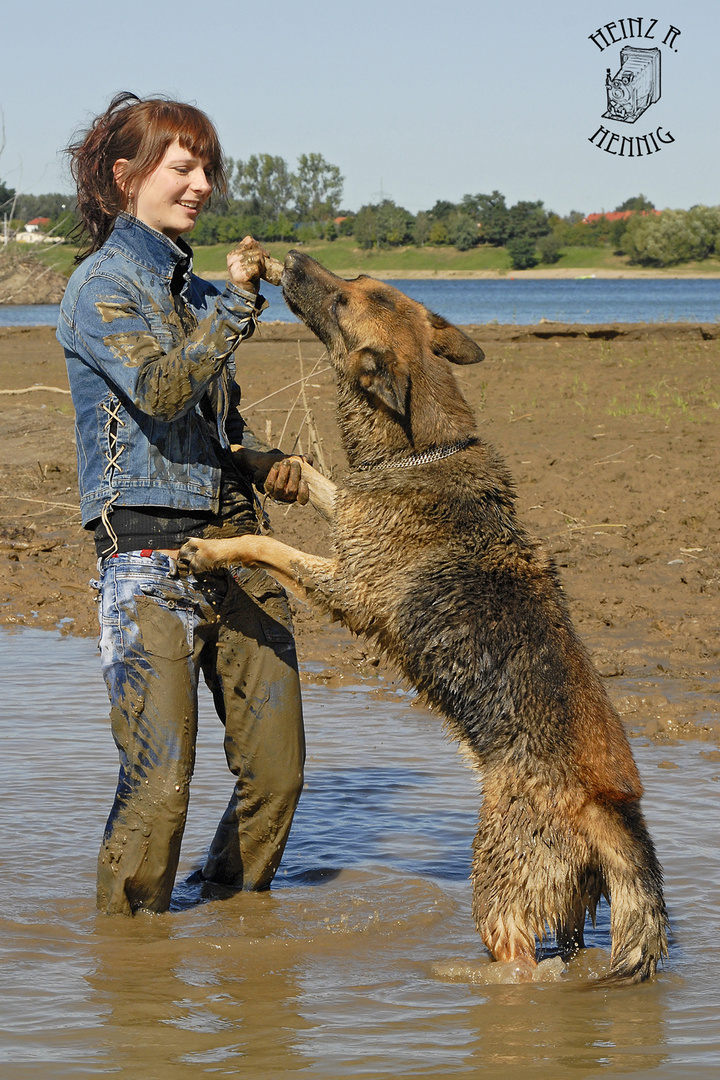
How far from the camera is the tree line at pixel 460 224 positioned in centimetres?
4791

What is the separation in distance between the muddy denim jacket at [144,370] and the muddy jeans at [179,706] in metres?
0.28

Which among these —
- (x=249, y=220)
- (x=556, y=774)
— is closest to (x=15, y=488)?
(x=556, y=774)

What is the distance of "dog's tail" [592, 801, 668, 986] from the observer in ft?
12.6

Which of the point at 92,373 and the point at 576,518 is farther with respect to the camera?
the point at 576,518

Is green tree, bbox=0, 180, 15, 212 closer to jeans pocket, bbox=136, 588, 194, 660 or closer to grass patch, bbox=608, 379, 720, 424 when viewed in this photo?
grass patch, bbox=608, 379, 720, 424

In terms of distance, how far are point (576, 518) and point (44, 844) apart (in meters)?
6.37

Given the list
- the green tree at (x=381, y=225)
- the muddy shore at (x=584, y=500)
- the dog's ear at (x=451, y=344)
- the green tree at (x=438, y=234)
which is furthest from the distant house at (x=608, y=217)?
the dog's ear at (x=451, y=344)

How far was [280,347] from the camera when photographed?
22500 mm

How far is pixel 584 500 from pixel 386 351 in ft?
20.8

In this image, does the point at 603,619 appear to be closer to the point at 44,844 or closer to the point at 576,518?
the point at 576,518

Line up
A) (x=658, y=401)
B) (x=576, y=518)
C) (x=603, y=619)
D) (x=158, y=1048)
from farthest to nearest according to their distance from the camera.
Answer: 1. (x=658, y=401)
2. (x=576, y=518)
3. (x=603, y=619)
4. (x=158, y=1048)

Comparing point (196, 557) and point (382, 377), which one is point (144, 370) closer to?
point (196, 557)

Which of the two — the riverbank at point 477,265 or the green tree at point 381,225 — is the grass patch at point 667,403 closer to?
the riverbank at point 477,265

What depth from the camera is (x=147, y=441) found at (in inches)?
160
